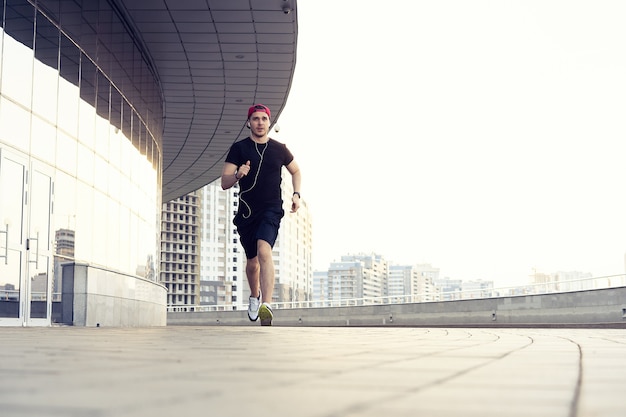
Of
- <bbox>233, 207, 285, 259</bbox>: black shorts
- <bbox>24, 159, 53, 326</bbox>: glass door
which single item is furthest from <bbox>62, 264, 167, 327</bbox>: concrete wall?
<bbox>233, 207, 285, 259</bbox>: black shorts

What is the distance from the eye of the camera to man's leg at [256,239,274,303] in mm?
9266

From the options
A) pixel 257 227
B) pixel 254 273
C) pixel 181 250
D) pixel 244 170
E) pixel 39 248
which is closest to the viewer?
pixel 244 170

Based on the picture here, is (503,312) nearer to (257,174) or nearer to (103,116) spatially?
(103,116)

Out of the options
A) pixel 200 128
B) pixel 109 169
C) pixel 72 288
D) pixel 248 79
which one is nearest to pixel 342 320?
pixel 200 128

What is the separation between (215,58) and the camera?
2067 cm

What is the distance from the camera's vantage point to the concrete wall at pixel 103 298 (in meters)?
14.8

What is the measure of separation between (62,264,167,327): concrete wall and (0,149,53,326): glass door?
0.96 metres

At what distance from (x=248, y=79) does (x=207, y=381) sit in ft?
69.1

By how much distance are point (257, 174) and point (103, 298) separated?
8.03 meters

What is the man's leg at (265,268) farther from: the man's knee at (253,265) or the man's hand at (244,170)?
the man's hand at (244,170)

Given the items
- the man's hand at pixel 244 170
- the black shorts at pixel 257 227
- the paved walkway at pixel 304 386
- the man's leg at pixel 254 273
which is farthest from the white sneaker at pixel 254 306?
the paved walkway at pixel 304 386

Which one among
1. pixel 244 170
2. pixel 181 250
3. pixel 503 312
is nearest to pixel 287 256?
pixel 181 250

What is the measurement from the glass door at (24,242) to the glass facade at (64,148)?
2 centimetres

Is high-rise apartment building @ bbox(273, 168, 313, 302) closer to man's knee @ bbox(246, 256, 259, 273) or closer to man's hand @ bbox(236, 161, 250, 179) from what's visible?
man's knee @ bbox(246, 256, 259, 273)
